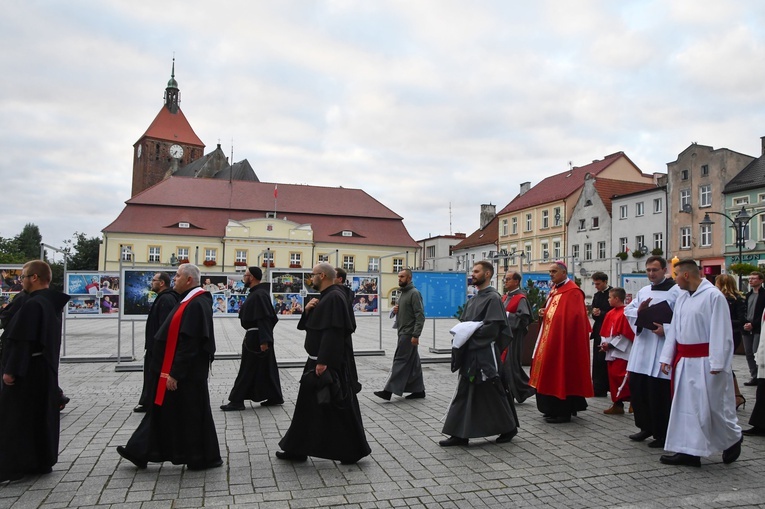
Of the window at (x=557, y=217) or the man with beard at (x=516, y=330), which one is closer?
the man with beard at (x=516, y=330)

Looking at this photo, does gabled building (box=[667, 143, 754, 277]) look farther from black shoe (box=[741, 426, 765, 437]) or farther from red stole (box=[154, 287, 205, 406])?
red stole (box=[154, 287, 205, 406])

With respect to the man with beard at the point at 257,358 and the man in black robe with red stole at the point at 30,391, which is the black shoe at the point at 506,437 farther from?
the man in black robe with red stole at the point at 30,391

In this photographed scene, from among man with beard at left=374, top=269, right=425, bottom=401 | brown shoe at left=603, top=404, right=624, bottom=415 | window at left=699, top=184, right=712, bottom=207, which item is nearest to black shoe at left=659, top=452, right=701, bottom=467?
brown shoe at left=603, top=404, right=624, bottom=415

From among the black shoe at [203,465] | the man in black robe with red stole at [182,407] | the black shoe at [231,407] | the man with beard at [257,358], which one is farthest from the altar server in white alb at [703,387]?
the black shoe at [231,407]

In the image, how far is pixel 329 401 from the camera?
5.63 metres

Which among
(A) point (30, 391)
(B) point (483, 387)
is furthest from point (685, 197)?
(A) point (30, 391)

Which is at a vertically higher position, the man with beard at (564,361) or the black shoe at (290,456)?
the man with beard at (564,361)

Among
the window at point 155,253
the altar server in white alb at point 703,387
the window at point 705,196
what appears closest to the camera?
the altar server in white alb at point 703,387

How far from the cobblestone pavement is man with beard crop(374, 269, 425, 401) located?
45.5 inches

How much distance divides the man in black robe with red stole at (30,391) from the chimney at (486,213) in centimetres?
7139

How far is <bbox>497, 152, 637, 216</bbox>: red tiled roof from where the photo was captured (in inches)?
2210

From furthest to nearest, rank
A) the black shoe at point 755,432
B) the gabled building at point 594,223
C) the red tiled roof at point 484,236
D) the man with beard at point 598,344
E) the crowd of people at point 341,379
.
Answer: the red tiled roof at point 484,236
the gabled building at point 594,223
the man with beard at point 598,344
the black shoe at point 755,432
the crowd of people at point 341,379

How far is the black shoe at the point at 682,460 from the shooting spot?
5.91 m

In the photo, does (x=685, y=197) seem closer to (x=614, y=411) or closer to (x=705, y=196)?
(x=705, y=196)
